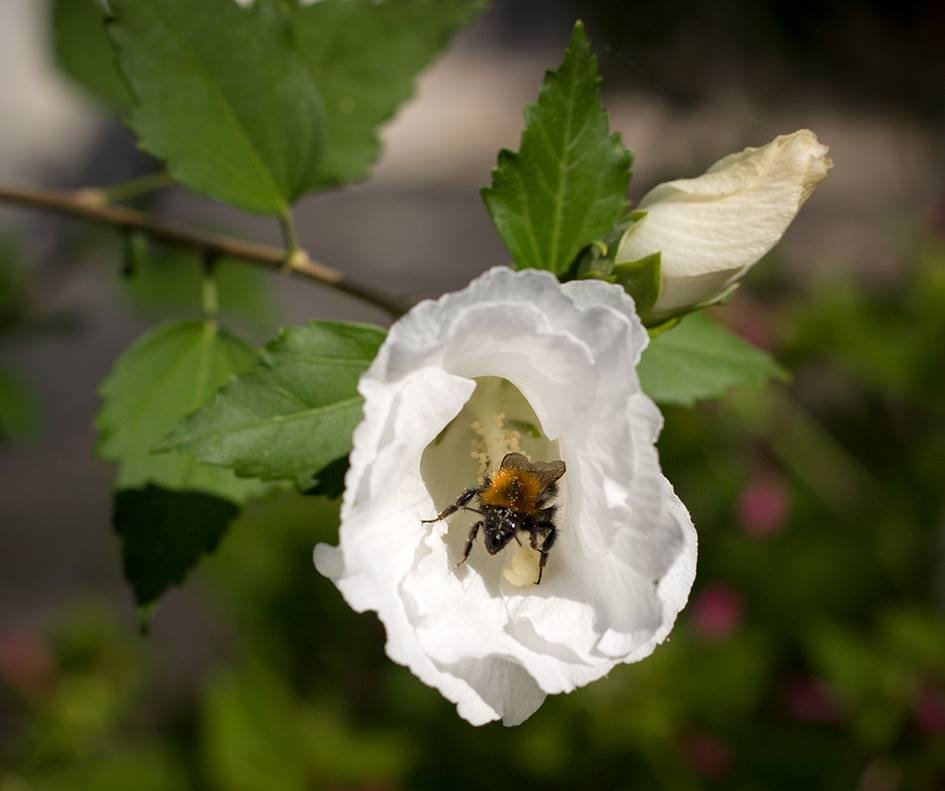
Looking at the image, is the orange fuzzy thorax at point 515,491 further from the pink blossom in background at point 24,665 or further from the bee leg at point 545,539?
the pink blossom in background at point 24,665

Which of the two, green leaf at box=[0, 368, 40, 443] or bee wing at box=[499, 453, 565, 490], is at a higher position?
bee wing at box=[499, 453, 565, 490]

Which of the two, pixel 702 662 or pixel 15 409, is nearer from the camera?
pixel 15 409

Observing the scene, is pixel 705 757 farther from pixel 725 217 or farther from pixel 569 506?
pixel 725 217

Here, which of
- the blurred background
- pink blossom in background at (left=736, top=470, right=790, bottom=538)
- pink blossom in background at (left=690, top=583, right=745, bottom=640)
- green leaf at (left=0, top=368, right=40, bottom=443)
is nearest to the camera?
green leaf at (left=0, top=368, right=40, bottom=443)

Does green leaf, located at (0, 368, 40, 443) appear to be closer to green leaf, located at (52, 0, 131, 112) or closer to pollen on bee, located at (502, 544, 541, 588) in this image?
green leaf, located at (52, 0, 131, 112)

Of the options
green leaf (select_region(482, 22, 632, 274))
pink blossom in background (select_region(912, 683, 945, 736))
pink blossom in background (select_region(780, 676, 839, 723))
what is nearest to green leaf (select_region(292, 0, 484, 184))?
green leaf (select_region(482, 22, 632, 274))

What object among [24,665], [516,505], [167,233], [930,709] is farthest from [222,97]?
[24,665]
